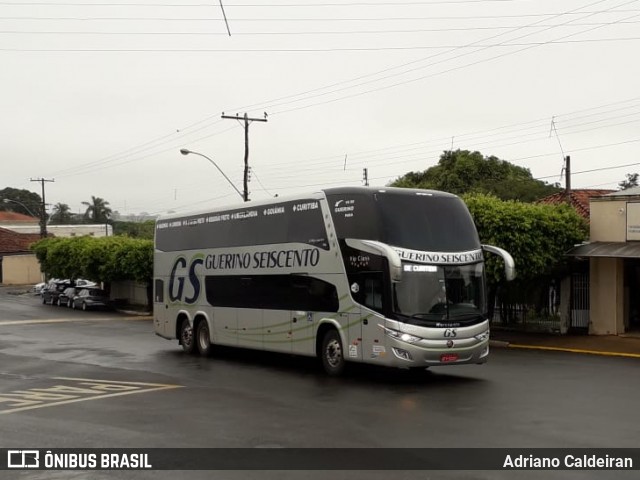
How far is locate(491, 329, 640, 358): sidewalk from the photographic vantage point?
69.8 feet

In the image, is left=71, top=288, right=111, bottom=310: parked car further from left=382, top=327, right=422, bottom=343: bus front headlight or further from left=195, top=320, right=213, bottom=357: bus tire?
left=382, top=327, right=422, bottom=343: bus front headlight

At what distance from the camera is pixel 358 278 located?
1538cm

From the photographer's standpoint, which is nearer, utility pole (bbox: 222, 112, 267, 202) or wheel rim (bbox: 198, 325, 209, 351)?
wheel rim (bbox: 198, 325, 209, 351)

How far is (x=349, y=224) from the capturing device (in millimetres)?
15578

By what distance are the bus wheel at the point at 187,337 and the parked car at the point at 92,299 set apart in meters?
26.5

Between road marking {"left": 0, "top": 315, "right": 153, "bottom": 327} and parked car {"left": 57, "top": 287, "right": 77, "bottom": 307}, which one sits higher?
parked car {"left": 57, "top": 287, "right": 77, "bottom": 307}

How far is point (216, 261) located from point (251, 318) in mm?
2226

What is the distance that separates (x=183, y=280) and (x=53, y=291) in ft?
109

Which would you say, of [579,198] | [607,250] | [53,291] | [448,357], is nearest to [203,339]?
[448,357]

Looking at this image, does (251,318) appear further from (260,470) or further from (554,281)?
(554,281)

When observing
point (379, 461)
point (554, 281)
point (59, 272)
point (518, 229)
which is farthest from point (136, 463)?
point (59, 272)

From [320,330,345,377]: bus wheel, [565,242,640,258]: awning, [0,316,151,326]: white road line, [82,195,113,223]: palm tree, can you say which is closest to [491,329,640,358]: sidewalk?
[565,242,640,258]: awning

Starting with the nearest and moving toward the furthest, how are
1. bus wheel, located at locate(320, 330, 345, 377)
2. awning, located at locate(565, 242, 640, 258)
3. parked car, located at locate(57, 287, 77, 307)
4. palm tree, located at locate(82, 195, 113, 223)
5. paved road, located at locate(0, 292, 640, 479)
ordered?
paved road, located at locate(0, 292, 640, 479)
bus wheel, located at locate(320, 330, 345, 377)
awning, located at locate(565, 242, 640, 258)
parked car, located at locate(57, 287, 77, 307)
palm tree, located at locate(82, 195, 113, 223)

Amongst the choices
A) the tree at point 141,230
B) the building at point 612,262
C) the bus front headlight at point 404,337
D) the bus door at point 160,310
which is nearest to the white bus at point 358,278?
the bus front headlight at point 404,337
